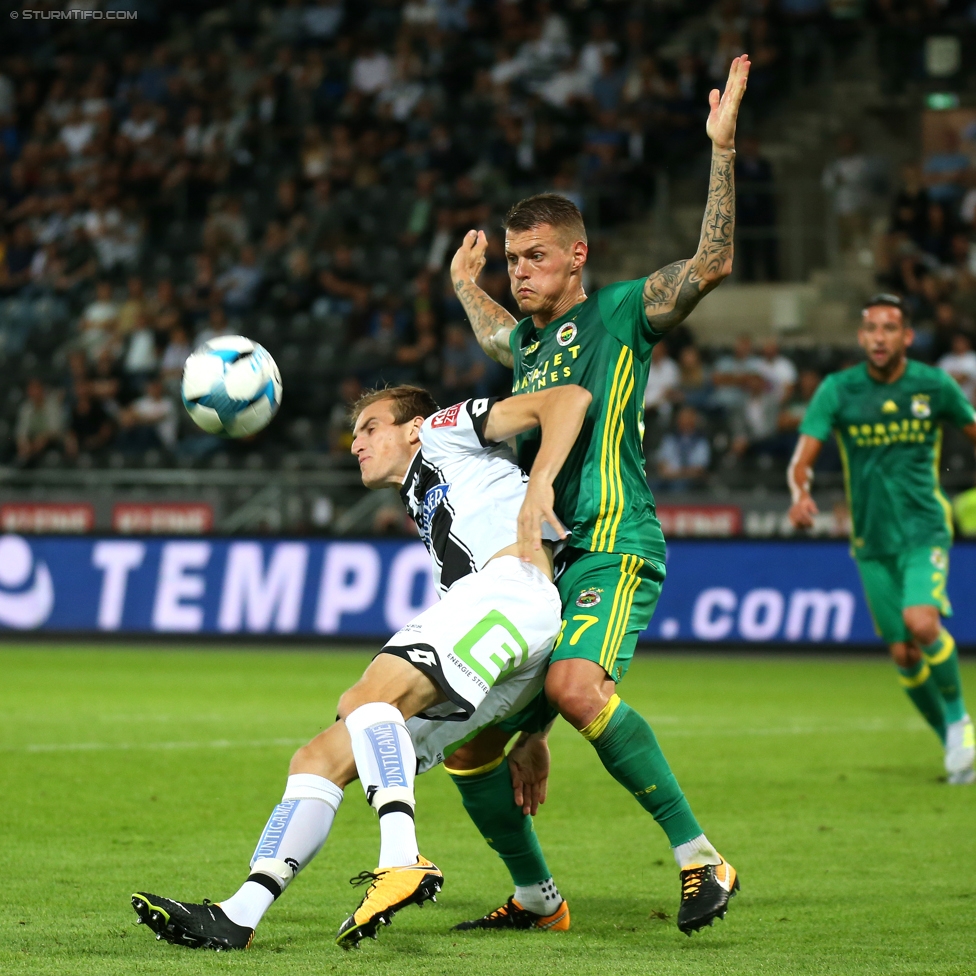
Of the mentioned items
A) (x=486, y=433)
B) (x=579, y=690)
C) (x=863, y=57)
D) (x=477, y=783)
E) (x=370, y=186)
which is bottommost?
(x=477, y=783)

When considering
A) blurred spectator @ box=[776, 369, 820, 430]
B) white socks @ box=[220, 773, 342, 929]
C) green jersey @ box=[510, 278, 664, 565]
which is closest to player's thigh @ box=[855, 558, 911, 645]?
green jersey @ box=[510, 278, 664, 565]

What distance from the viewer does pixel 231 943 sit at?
14.7 feet

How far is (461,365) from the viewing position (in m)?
19.5

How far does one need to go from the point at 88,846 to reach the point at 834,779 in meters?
4.12

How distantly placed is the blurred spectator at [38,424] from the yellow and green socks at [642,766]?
15.9m

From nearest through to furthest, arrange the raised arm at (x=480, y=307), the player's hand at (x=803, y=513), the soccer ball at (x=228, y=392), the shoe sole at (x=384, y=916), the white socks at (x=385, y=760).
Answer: the shoe sole at (x=384, y=916)
the white socks at (x=385, y=760)
the soccer ball at (x=228, y=392)
the raised arm at (x=480, y=307)
the player's hand at (x=803, y=513)

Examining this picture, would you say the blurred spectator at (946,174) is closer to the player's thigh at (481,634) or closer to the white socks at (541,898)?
the white socks at (541,898)

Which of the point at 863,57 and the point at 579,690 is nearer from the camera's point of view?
the point at 579,690

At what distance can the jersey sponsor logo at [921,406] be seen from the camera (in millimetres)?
9141

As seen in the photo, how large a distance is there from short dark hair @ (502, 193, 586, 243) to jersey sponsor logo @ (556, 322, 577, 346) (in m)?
0.29

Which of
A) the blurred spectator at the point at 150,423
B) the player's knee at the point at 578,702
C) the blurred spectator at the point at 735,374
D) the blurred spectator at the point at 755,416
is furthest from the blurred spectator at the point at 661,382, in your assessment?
the player's knee at the point at 578,702

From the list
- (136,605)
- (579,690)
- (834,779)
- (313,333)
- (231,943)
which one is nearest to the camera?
(231,943)

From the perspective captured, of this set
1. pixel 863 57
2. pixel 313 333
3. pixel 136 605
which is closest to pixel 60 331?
pixel 313 333

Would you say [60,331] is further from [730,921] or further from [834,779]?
[730,921]
